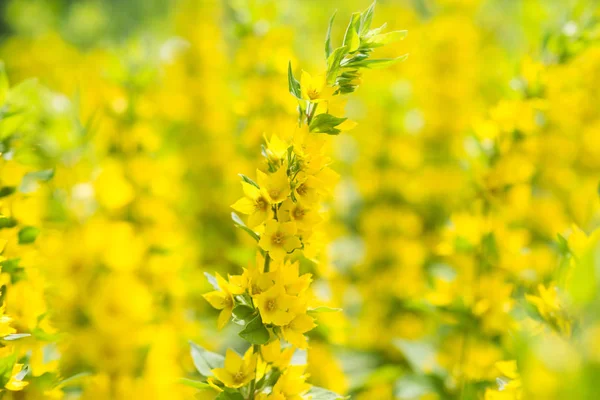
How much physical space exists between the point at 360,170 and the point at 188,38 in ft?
3.99

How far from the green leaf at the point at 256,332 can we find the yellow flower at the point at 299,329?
26mm

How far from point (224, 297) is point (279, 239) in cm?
12

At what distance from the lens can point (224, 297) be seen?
2.86ft

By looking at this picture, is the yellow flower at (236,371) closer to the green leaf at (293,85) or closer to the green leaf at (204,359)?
the green leaf at (204,359)

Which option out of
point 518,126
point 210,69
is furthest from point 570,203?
point 210,69

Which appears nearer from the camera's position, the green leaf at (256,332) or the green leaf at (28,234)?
the green leaf at (256,332)

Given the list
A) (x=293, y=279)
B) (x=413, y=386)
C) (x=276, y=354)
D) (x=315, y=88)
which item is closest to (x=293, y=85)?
(x=315, y=88)

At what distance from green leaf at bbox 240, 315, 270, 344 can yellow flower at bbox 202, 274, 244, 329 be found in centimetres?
4

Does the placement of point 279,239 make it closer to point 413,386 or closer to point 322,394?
point 322,394

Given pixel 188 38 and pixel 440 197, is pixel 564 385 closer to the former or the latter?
pixel 440 197

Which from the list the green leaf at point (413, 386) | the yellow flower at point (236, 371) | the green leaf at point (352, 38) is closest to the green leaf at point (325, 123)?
the green leaf at point (352, 38)

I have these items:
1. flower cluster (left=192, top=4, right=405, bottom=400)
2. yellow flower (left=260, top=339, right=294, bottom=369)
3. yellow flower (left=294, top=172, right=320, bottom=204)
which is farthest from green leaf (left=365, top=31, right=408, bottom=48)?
yellow flower (left=260, top=339, right=294, bottom=369)

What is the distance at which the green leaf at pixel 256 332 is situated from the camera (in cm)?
83

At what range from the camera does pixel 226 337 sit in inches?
83.4
